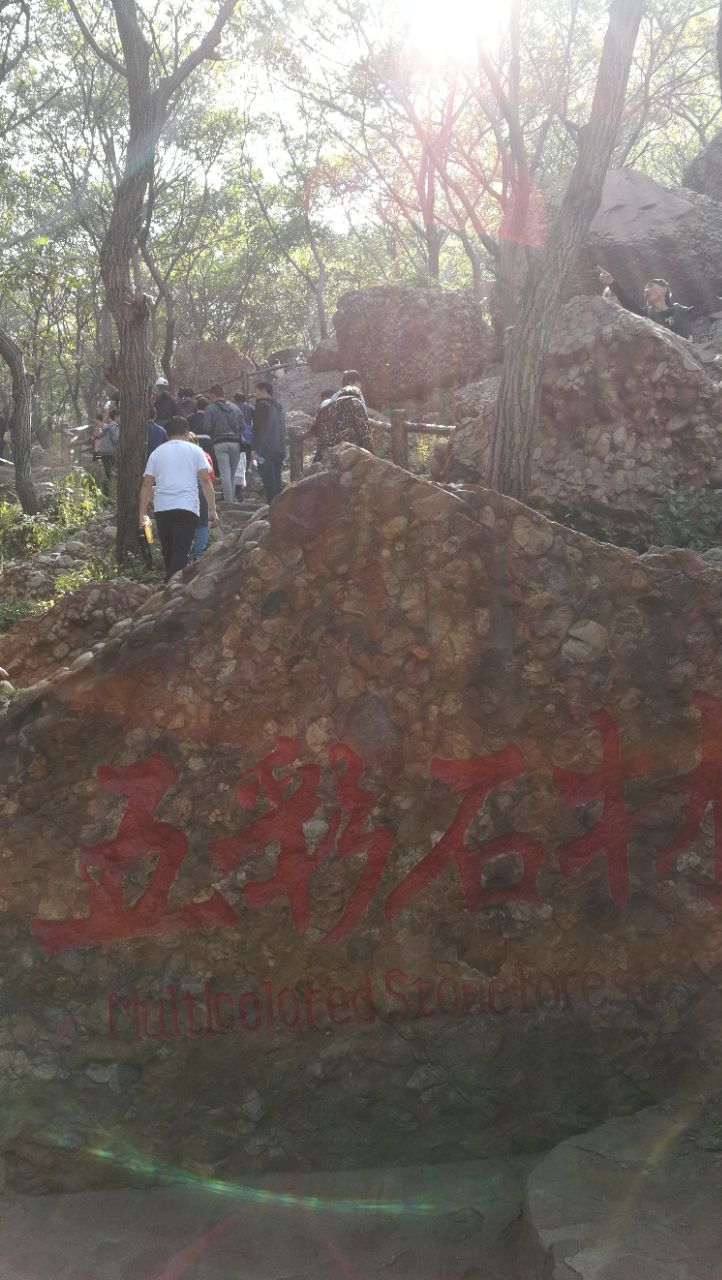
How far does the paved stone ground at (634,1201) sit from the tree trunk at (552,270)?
4.31 metres

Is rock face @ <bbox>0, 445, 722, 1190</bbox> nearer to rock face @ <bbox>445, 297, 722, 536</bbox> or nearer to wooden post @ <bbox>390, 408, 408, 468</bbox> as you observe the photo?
rock face @ <bbox>445, 297, 722, 536</bbox>

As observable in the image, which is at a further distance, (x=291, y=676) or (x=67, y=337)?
(x=67, y=337)

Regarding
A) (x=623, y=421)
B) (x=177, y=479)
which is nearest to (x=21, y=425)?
(x=177, y=479)

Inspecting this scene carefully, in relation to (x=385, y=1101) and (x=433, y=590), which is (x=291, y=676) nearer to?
(x=433, y=590)

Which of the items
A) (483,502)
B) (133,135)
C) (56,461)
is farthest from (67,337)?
(483,502)

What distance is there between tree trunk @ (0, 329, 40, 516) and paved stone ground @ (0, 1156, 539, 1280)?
11.7m

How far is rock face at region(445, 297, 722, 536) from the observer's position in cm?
745

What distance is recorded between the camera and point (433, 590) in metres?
3.30

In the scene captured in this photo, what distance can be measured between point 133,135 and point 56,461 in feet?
52.0

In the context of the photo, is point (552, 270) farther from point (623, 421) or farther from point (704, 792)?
point (704, 792)

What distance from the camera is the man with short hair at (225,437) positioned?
1230 centimetres

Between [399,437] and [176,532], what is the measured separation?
2.59m

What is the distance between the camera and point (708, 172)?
2139cm

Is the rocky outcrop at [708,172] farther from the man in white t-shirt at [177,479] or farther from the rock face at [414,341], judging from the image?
the man in white t-shirt at [177,479]
